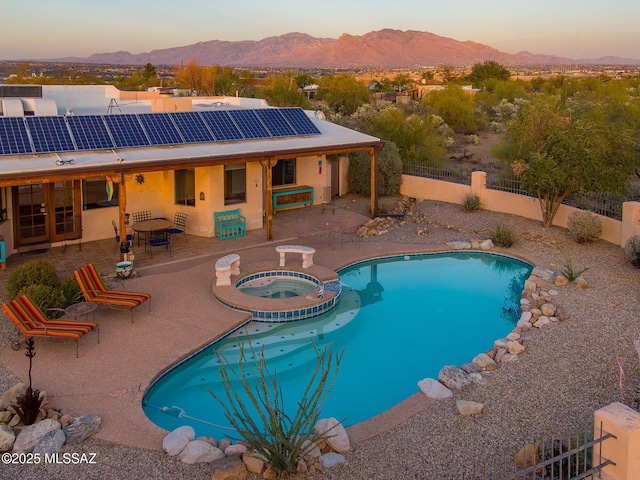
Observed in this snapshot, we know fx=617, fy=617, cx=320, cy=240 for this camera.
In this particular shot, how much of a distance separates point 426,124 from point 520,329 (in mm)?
16270

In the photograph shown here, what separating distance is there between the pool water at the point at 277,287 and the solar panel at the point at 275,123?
520 cm

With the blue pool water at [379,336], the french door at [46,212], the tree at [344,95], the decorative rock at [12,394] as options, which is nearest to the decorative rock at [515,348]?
the blue pool water at [379,336]

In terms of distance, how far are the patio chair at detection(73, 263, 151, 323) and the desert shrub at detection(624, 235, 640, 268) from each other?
36.1 feet

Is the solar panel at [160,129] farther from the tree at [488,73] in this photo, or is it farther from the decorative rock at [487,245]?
the tree at [488,73]

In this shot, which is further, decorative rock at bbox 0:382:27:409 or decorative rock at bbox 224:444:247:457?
decorative rock at bbox 0:382:27:409

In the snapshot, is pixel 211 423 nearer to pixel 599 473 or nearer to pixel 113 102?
Answer: pixel 599 473

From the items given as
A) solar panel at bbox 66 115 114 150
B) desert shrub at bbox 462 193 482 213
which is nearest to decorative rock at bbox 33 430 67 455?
solar panel at bbox 66 115 114 150

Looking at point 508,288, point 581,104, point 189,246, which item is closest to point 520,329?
point 508,288

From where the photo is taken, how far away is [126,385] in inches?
350

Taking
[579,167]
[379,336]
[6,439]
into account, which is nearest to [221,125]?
[379,336]

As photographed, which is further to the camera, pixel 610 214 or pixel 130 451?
pixel 610 214

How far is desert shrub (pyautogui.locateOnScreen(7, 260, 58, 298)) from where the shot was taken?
11586mm

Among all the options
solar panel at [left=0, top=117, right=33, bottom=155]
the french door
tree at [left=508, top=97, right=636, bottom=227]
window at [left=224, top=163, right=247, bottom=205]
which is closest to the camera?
solar panel at [left=0, top=117, right=33, bottom=155]

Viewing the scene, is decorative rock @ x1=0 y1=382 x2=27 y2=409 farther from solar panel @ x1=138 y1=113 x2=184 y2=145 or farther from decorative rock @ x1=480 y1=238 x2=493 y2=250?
decorative rock @ x1=480 y1=238 x2=493 y2=250
